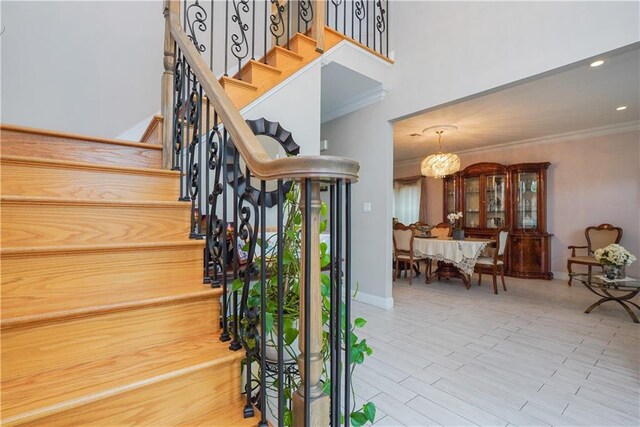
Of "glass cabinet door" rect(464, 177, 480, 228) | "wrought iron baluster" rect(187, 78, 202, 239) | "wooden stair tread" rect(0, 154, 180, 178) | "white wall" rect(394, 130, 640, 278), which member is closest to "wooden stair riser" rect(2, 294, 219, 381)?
"wrought iron baluster" rect(187, 78, 202, 239)

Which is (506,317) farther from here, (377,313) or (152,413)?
(152,413)

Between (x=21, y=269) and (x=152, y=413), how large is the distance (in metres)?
0.66

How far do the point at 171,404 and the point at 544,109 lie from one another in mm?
5006

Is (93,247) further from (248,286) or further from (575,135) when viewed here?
(575,135)

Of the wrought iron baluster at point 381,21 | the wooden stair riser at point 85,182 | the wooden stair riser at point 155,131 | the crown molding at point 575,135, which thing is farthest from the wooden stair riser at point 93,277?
the crown molding at point 575,135

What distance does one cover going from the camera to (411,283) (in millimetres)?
4695

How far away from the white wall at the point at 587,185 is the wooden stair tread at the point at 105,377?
603 centimetres

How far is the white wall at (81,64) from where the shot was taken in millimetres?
2566

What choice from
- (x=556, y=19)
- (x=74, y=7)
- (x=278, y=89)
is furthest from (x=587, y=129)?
(x=74, y=7)

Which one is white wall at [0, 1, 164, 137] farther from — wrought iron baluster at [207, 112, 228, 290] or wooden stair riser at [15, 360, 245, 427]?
wooden stair riser at [15, 360, 245, 427]

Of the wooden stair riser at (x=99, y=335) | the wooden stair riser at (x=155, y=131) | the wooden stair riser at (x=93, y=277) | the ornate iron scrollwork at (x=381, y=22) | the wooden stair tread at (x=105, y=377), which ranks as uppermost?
the ornate iron scrollwork at (x=381, y=22)

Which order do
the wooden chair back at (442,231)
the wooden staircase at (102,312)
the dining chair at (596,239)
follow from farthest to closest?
the wooden chair back at (442,231) → the dining chair at (596,239) → the wooden staircase at (102,312)

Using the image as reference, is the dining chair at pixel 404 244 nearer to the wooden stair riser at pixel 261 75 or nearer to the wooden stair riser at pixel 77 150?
the wooden stair riser at pixel 261 75

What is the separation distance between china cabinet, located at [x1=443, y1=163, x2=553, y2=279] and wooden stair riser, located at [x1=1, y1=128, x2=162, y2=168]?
17.6 ft
